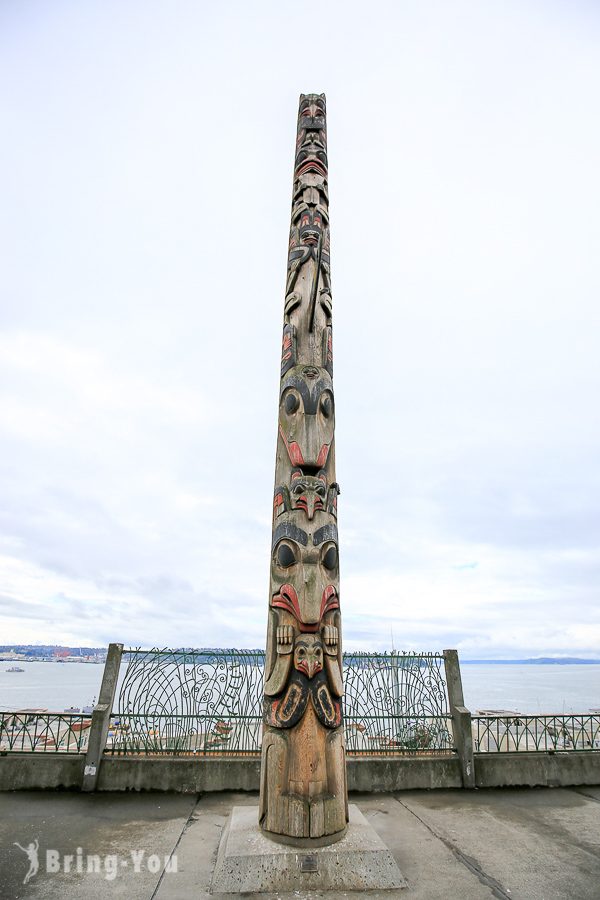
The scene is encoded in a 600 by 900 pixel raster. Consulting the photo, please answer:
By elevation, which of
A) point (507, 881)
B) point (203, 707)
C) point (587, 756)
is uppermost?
point (203, 707)

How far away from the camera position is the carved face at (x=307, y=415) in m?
5.11

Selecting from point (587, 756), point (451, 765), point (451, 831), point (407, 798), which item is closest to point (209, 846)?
point (451, 831)

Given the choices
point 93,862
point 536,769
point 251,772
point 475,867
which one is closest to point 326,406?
point 475,867

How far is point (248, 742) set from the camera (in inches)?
267

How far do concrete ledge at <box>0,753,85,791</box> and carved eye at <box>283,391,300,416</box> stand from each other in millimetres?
5269

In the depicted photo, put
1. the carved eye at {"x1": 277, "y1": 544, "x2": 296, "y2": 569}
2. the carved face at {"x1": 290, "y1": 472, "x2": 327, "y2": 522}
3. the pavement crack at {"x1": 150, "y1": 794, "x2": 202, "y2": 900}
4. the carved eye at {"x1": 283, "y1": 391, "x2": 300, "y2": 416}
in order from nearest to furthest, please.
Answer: the pavement crack at {"x1": 150, "y1": 794, "x2": 202, "y2": 900} < the carved eye at {"x1": 277, "y1": 544, "x2": 296, "y2": 569} < the carved face at {"x1": 290, "y1": 472, "x2": 327, "y2": 522} < the carved eye at {"x1": 283, "y1": 391, "x2": 300, "y2": 416}

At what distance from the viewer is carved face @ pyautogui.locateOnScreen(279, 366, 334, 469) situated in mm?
5105

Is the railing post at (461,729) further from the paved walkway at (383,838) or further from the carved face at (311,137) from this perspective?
the carved face at (311,137)

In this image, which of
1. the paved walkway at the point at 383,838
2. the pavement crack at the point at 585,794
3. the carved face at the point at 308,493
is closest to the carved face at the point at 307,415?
the carved face at the point at 308,493

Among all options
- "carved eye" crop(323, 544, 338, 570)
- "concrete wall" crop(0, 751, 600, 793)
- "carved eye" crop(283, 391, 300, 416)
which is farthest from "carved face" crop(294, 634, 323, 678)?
"concrete wall" crop(0, 751, 600, 793)

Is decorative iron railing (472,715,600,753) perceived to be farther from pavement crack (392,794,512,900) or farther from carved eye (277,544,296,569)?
carved eye (277,544,296,569)

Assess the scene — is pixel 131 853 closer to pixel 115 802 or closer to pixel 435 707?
pixel 115 802

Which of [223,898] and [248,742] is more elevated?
[248,742]

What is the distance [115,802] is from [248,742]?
1.73 meters
